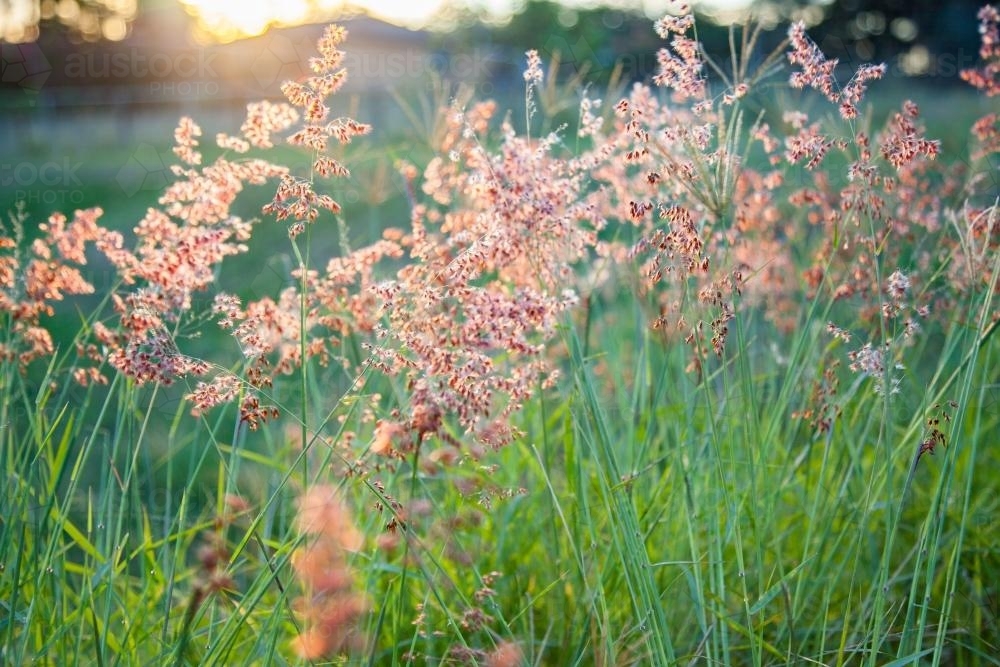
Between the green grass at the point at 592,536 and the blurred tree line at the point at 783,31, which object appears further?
the blurred tree line at the point at 783,31

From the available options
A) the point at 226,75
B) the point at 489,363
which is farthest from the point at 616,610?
the point at 226,75

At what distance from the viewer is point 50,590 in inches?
90.7

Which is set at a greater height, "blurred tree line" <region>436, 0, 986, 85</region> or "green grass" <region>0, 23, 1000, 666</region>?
"blurred tree line" <region>436, 0, 986, 85</region>

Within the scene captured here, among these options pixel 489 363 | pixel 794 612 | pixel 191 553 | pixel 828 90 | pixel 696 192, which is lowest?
pixel 191 553

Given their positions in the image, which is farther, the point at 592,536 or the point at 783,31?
the point at 783,31

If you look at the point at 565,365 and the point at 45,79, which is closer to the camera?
the point at 565,365

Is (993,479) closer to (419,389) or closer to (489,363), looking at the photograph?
(489,363)

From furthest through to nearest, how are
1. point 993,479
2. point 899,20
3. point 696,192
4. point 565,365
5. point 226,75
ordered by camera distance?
point 899,20 → point 226,75 → point 565,365 → point 993,479 → point 696,192

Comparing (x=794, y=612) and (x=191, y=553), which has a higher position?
(x=794, y=612)

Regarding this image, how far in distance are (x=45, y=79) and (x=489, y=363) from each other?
27081 millimetres

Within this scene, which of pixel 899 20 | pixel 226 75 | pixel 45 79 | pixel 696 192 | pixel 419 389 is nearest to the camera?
pixel 419 389

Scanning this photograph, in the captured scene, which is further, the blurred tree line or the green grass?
the blurred tree line

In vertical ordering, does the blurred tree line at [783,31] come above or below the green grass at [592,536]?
above

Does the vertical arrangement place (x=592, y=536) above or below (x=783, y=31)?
below
